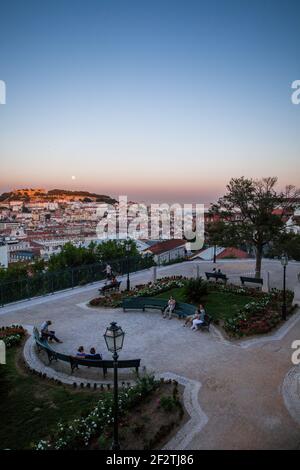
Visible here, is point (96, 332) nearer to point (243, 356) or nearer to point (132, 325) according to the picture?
point (132, 325)

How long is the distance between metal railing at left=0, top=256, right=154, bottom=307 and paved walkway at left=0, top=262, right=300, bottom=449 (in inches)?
31.7

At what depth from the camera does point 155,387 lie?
9539mm

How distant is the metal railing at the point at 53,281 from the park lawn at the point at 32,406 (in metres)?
8.45

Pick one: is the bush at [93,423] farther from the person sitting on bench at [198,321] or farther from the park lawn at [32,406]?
the person sitting on bench at [198,321]

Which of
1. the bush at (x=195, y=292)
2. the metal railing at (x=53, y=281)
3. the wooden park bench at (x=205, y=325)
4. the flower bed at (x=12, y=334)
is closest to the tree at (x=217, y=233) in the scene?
the bush at (x=195, y=292)

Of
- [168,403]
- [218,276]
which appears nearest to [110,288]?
[218,276]

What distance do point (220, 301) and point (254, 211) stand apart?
24.6 ft

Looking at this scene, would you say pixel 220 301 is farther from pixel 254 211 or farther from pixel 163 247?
pixel 163 247

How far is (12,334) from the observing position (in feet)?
45.3

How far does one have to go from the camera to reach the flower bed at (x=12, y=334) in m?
13.2

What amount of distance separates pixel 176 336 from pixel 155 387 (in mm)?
4198

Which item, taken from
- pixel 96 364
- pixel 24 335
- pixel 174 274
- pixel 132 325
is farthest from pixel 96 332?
pixel 174 274

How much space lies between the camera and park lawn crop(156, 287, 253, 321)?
15.8 metres

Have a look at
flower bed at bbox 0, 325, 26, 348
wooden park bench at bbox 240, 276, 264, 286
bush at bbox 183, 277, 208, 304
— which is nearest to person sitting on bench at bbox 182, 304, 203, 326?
bush at bbox 183, 277, 208, 304
